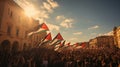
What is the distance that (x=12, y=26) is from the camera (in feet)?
85.5

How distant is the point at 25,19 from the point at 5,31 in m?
8.35

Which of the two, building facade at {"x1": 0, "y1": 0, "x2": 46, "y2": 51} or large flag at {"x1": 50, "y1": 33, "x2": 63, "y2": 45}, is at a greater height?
building facade at {"x1": 0, "y1": 0, "x2": 46, "y2": 51}

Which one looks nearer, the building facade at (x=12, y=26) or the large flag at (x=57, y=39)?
the large flag at (x=57, y=39)

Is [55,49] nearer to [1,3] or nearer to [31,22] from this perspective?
[1,3]

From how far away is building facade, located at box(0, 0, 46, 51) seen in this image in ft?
76.7

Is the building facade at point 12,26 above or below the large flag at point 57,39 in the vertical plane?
above

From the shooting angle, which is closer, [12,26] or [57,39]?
[57,39]

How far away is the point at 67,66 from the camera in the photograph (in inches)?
434

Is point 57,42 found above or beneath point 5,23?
beneath

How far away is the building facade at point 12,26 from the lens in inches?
920

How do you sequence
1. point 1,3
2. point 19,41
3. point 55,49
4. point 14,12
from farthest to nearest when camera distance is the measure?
point 19,41
point 14,12
point 1,3
point 55,49

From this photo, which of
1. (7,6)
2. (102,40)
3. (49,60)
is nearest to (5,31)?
(7,6)

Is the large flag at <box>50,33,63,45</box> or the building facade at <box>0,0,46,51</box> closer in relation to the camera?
the large flag at <box>50,33,63,45</box>

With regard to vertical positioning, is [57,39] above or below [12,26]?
below
